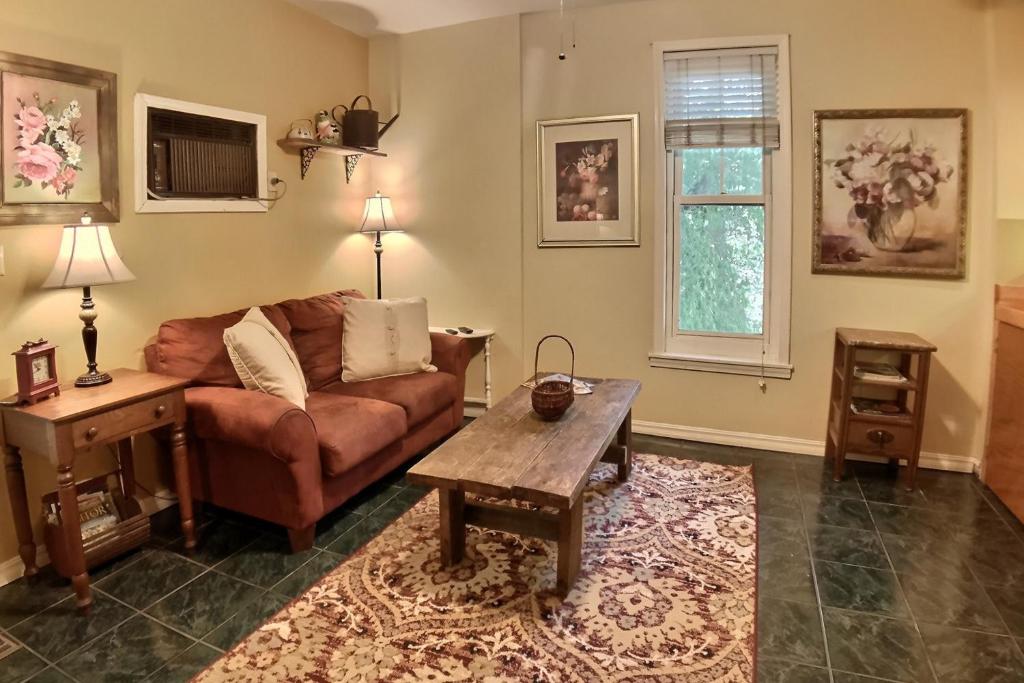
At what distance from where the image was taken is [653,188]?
151 inches

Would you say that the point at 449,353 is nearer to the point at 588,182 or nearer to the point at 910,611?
the point at 588,182

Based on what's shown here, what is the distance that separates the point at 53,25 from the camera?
99.0 inches

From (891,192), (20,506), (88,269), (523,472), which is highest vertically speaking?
(891,192)

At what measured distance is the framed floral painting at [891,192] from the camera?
10.8 ft

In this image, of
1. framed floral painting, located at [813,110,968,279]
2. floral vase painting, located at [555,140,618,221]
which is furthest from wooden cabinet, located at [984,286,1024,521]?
floral vase painting, located at [555,140,618,221]

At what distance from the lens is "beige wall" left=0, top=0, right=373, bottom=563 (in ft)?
8.25

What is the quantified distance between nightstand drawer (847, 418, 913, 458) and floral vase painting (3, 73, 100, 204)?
3.68 m

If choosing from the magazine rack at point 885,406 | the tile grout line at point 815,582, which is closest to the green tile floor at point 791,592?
the tile grout line at point 815,582

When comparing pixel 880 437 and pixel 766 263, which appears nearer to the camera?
pixel 880 437

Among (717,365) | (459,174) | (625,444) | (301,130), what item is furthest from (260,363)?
(717,365)

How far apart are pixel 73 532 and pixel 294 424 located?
0.81 meters

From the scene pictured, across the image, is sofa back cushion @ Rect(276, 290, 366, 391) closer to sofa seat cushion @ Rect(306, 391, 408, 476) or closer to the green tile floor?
sofa seat cushion @ Rect(306, 391, 408, 476)

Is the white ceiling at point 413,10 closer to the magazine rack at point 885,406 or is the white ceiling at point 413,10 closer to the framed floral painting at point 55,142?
the framed floral painting at point 55,142

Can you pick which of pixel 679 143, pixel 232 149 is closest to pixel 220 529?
pixel 232 149
